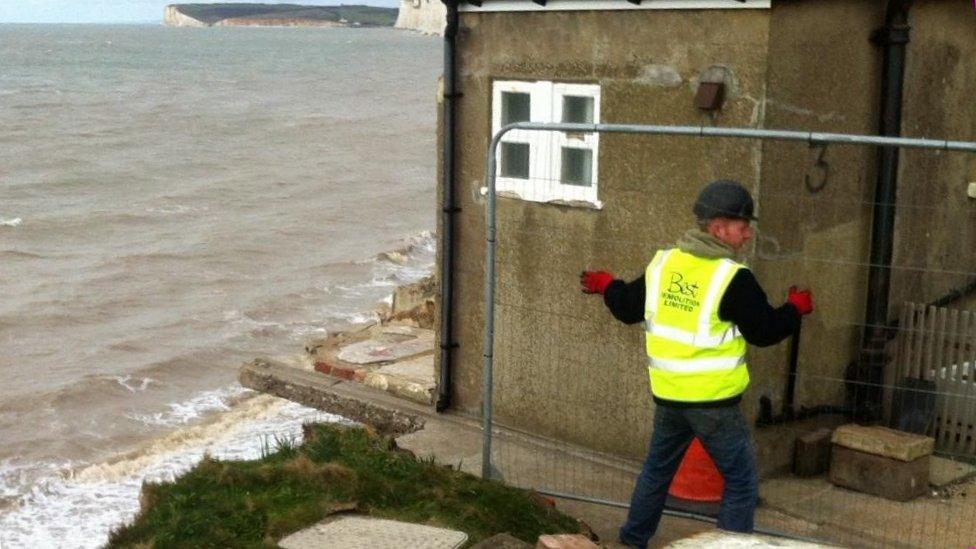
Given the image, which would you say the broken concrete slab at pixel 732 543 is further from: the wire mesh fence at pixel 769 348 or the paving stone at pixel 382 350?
the paving stone at pixel 382 350

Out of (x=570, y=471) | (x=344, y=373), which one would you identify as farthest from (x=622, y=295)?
(x=344, y=373)

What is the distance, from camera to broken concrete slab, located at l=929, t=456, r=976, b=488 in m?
7.97

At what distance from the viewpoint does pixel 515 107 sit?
8938 millimetres

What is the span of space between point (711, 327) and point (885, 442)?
8.32ft

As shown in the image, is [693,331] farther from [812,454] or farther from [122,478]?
[122,478]

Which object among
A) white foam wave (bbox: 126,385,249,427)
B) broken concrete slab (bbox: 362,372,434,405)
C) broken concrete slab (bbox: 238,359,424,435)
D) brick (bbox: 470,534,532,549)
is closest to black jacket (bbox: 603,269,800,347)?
brick (bbox: 470,534,532,549)

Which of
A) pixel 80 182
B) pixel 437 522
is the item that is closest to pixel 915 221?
pixel 437 522

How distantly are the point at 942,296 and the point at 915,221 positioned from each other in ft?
2.39

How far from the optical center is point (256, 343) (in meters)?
19.9

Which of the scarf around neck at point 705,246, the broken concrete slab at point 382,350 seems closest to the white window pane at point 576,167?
the scarf around neck at point 705,246

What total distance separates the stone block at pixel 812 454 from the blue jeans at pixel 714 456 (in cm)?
202

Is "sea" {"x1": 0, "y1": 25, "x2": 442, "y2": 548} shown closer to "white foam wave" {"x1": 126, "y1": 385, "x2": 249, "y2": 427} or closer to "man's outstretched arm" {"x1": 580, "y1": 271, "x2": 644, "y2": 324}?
"white foam wave" {"x1": 126, "y1": 385, "x2": 249, "y2": 427}

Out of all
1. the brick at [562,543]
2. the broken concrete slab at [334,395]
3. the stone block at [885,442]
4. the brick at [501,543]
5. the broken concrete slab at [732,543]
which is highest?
the broken concrete slab at [732,543]

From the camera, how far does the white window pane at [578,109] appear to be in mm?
8430
